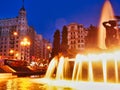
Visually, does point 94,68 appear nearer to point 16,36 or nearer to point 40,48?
point 16,36

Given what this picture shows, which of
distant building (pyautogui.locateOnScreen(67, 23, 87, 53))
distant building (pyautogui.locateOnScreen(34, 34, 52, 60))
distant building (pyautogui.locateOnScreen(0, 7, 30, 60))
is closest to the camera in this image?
distant building (pyautogui.locateOnScreen(67, 23, 87, 53))

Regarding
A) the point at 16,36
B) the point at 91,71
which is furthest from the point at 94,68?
the point at 16,36

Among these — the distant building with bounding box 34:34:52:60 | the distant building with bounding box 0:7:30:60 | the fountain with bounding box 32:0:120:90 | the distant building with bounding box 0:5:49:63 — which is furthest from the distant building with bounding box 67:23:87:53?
the fountain with bounding box 32:0:120:90

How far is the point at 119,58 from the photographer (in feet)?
58.2

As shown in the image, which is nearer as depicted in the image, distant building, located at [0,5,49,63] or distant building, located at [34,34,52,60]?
distant building, located at [0,5,49,63]

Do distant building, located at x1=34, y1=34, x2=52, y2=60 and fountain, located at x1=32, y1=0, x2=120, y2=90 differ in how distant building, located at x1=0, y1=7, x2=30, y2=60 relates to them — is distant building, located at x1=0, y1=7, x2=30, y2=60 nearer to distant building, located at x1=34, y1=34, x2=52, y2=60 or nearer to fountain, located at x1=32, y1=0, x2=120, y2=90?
distant building, located at x1=34, y1=34, x2=52, y2=60

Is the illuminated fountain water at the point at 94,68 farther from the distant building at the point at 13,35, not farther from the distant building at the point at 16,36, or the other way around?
the distant building at the point at 13,35

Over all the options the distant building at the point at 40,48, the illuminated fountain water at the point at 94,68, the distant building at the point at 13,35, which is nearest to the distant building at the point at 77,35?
the distant building at the point at 13,35

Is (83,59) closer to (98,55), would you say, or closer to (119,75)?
(98,55)

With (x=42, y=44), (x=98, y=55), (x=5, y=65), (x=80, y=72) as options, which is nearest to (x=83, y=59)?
(x=80, y=72)

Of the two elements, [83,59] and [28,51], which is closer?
[83,59]

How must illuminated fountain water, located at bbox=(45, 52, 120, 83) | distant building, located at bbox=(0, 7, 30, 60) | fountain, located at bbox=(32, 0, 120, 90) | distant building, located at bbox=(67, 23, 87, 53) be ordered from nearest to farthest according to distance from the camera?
fountain, located at bbox=(32, 0, 120, 90) → illuminated fountain water, located at bbox=(45, 52, 120, 83) → distant building, located at bbox=(67, 23, 87, 53) → distant building, located at bbox=(0, 7, 30, 60)

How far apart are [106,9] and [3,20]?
133m

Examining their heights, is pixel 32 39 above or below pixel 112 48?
above
